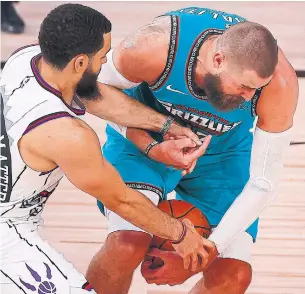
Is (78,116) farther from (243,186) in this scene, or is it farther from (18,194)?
(243,186)

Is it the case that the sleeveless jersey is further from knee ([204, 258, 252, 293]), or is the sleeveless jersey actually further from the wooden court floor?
the wooden court floor

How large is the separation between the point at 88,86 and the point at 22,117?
1.14 ft

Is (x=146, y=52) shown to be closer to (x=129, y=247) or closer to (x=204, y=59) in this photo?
(x=204, y=59)

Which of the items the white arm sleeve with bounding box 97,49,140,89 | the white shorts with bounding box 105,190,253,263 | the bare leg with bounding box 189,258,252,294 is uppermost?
the white arm sleeve with bounding box 97,49,140,89

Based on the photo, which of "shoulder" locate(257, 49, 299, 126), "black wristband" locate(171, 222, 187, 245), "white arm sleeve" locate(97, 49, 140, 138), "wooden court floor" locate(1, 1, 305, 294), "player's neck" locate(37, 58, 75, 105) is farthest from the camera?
"wooden court floor" locate(1, 1, 305, 294)

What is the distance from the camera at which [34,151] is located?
9.20ft

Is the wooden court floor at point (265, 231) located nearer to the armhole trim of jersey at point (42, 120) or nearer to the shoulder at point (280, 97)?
the shoulder at point (280, 97)

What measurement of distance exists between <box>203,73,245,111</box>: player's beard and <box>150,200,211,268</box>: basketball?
499 millimetres

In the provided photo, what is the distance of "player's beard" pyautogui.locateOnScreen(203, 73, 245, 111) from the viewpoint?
10.6 feet

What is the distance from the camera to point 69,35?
2.79 meters

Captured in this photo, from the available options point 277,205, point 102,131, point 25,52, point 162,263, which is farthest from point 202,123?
point 102,131

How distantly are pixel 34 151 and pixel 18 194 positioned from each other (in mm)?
230

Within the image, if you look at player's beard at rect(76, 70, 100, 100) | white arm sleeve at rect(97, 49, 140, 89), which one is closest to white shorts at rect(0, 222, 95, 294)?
player's beard at rect(76, 70, 100, 100)

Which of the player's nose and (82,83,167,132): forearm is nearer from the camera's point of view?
the player's nose
